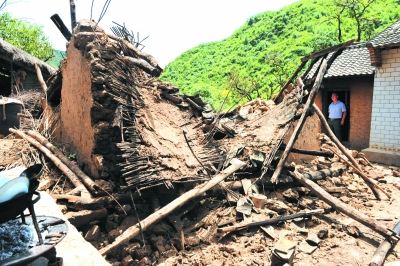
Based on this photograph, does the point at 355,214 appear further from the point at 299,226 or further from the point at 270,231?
the point at 270,231

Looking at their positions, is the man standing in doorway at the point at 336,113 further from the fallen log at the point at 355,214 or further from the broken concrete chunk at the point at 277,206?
the broken concrete chunk at the point at 277,206

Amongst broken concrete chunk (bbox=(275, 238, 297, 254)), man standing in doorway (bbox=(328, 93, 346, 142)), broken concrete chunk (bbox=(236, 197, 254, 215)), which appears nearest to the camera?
broken concrete chunk (bbox=(275, 238, 297, 254))

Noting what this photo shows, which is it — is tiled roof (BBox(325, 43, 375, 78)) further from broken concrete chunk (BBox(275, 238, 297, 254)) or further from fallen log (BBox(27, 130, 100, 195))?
fallen log (BBox(27, 130, 100, 195))

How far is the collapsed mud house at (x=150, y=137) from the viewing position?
15.3 feet

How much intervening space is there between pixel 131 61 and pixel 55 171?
2696 millimetres

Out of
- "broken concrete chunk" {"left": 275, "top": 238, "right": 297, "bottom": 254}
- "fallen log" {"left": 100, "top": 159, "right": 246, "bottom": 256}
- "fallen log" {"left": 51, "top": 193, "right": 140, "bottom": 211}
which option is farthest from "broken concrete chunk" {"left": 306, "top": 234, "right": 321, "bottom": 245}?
"fallen log" {"left": 51, "top": 193, "right": 140, "bottom": 211}

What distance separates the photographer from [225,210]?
5109mm

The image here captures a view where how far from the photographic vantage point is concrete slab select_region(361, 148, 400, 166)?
9062 mm

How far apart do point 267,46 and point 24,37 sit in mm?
21798

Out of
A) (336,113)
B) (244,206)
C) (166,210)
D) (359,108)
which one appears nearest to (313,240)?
(244,206)

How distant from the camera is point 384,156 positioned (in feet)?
30.6

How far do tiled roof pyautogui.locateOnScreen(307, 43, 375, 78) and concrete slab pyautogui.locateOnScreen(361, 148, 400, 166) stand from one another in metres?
2.86

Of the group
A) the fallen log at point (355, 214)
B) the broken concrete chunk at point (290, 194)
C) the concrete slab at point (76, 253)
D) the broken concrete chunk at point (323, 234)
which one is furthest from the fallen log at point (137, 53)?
the broken concrete chunk at point (323, 234)

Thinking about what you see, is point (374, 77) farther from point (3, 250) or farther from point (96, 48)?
point (3, 250)
